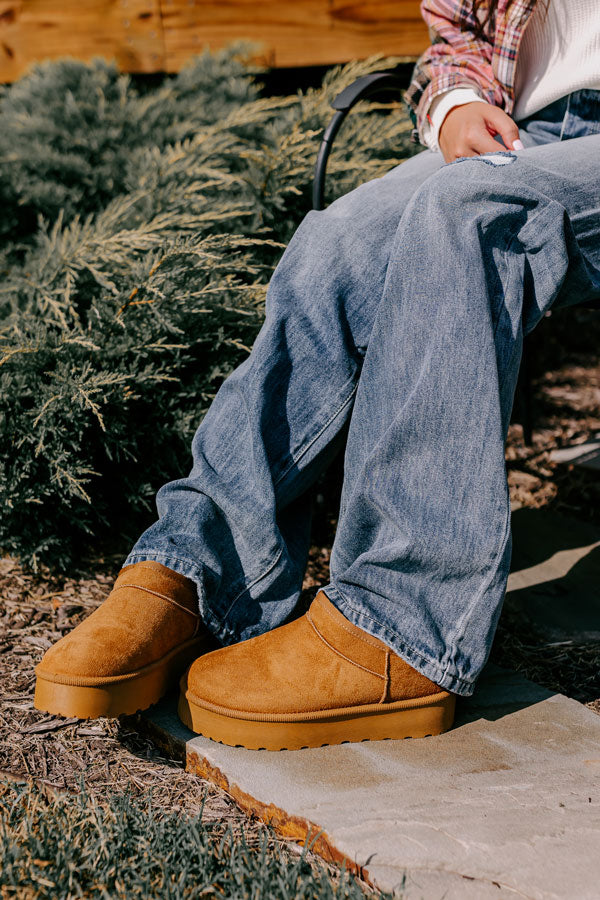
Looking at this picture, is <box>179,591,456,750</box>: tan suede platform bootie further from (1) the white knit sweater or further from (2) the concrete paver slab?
(1) the white knit sweater

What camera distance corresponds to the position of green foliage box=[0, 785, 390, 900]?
102 cm

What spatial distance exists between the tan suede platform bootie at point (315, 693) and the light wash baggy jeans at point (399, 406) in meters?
0.04

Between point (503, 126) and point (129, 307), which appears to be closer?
point (503, 126)

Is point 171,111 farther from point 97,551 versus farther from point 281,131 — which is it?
point 97,551

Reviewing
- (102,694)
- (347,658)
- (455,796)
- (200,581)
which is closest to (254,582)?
(200,581)

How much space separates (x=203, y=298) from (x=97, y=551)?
0.72 meters

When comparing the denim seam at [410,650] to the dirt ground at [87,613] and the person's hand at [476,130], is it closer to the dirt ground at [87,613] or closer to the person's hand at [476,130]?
the dirt ground at [87,613]

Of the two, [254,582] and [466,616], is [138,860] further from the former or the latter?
[466,616]

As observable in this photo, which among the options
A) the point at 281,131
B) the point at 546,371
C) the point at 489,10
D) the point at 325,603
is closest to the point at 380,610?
the point at 325,603

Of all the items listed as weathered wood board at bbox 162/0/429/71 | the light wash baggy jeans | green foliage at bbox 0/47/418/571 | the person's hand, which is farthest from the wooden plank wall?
the light wash baggy jeans

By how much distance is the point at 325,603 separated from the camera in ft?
4.39

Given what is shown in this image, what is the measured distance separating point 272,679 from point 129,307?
42.4 inches

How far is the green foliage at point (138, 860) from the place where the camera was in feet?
3.35

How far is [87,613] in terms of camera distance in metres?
1.81
